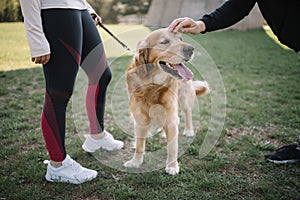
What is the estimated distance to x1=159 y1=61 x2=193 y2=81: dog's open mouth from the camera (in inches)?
88.6

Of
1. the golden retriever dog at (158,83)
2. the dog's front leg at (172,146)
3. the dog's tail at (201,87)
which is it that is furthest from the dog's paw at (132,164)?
the dog's tail at (201,87)

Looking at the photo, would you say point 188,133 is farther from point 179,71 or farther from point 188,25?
point 188,25

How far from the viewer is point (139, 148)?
8.45 ft

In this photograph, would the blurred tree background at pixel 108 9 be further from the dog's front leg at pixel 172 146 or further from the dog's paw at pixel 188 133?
the dog's front leg at pixel 172 146

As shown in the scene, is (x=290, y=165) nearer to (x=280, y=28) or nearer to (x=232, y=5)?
(x=280, y=28)

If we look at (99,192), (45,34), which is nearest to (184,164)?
(99,192)

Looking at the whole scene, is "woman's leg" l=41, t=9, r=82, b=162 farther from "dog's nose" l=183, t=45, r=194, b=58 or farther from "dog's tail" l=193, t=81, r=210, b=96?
"dog's tail" l=193, t=81, r=210, b=96

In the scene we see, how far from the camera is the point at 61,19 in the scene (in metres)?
1.87

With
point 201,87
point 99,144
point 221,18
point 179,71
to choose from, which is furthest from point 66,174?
point 201,87

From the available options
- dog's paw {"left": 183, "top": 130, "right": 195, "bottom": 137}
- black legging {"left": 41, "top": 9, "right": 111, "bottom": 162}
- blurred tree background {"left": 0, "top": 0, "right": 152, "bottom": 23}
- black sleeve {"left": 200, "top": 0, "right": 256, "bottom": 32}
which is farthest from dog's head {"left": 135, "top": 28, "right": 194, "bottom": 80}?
blurred tree background {"left": 0, "top": 0, "right": 152, "bottom": 23}

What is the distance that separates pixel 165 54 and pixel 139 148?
0.90 metres

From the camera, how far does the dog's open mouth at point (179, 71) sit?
225 centimetres

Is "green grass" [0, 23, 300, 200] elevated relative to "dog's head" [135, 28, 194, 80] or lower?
lower

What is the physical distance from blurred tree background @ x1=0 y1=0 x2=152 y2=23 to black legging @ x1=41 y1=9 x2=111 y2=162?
1529 centimetres
